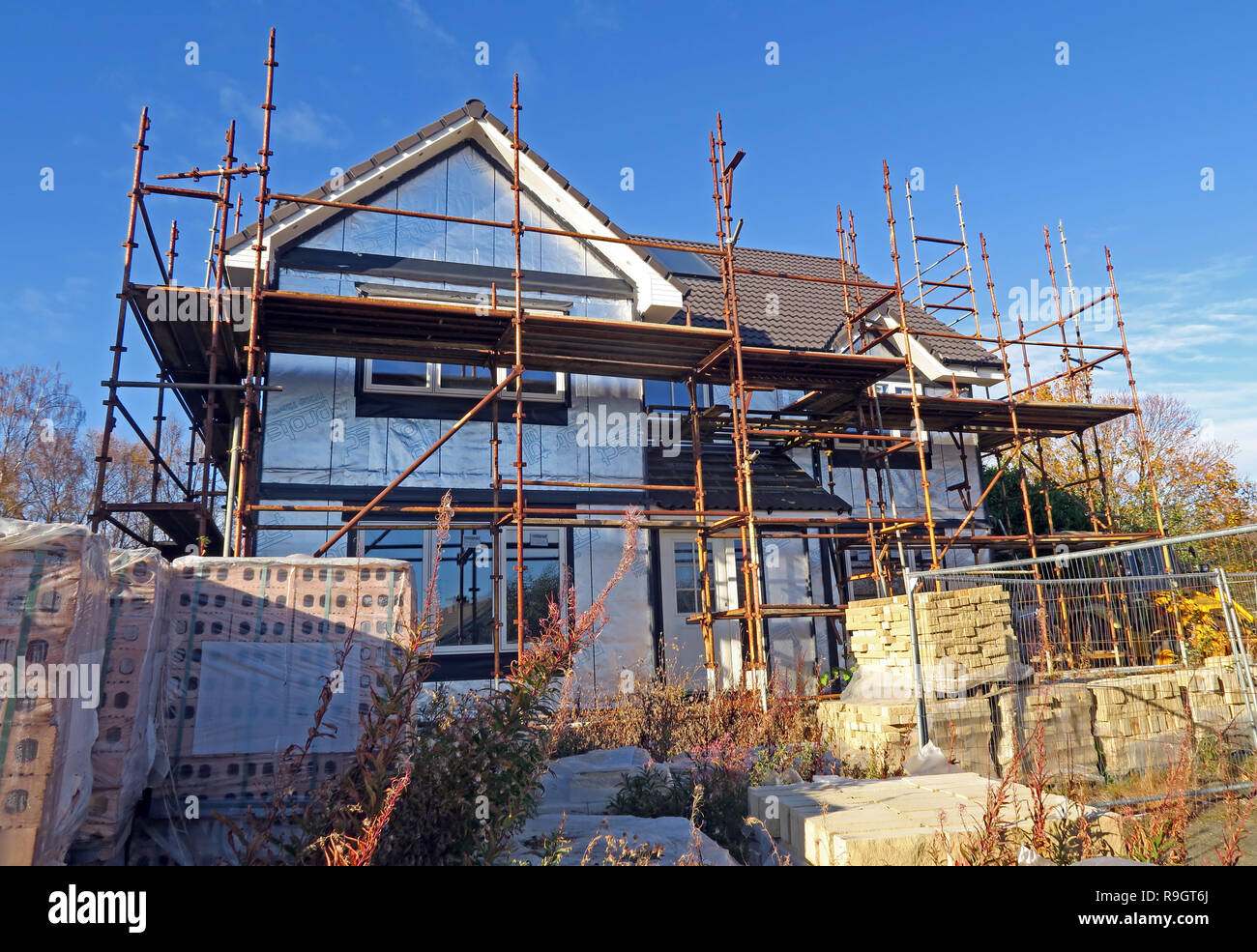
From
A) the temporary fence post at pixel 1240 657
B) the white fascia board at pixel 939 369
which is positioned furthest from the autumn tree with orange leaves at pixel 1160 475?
the temporary fence post at pixel 1240 657

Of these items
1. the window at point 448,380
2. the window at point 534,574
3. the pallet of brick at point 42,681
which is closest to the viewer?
the pallet of brick at point 42,681

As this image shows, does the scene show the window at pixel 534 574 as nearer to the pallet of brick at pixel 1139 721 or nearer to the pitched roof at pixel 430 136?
the pitched roof at pixel 430 136

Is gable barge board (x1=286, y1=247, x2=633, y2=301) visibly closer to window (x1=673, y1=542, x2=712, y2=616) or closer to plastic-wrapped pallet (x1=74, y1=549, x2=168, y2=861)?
window (x1=673, y1=542, x2=712, y2=616)

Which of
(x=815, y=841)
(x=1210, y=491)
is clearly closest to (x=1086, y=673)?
(x=815, y=841)

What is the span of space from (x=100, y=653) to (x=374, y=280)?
29.5ft

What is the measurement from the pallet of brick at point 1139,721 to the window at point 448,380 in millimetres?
8295

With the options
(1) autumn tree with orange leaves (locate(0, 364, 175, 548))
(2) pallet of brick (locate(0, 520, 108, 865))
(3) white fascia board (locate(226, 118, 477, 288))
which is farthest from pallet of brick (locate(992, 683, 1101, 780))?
(1) autumn tree with orange leaves (locate(0, 364, 175, 548))

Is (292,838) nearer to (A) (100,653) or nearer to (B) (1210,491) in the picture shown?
(A) (100,653)

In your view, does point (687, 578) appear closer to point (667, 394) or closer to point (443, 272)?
point (667, 394)

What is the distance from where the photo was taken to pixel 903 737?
7.14 metres

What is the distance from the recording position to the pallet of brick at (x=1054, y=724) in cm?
741

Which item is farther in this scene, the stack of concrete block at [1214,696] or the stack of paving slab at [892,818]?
the stack of concrete block at [1214,696]

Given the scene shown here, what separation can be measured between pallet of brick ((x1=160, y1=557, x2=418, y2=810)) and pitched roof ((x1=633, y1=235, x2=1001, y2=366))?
9.81 metres

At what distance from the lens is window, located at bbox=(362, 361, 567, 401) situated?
11.3 meters
